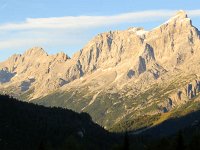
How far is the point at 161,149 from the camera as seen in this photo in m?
157

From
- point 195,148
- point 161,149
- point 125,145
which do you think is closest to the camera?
point 125,145

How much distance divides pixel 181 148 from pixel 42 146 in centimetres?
3110

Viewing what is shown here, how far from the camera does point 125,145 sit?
329 ft

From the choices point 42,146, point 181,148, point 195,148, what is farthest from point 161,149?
point 42,146

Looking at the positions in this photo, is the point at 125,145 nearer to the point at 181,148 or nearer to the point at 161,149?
the point at 181,148

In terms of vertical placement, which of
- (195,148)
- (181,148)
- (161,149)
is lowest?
(161,149)

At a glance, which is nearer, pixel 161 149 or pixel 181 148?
pixel 181 148

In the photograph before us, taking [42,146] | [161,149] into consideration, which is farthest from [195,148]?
[42,146]

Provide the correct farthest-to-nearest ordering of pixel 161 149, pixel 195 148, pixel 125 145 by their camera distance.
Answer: pixel 161 149, pixel 195 148, pixel 125 145

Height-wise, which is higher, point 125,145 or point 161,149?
point 125,145

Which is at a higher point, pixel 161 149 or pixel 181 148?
pixel 181 148

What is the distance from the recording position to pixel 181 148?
333 ft

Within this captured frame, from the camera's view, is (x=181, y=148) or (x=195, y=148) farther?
(x=195, y=148)

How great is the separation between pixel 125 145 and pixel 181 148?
41.7 ft
